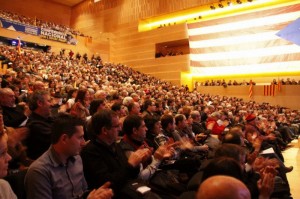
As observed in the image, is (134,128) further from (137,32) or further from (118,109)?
(137,32)

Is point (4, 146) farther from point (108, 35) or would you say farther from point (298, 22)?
point (108, 35)

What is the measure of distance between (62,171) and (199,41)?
1863 cm

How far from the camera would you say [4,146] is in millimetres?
1426

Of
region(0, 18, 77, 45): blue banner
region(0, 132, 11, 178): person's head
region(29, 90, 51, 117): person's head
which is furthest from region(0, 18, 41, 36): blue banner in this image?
region(0, 132, 11, 178): person's head

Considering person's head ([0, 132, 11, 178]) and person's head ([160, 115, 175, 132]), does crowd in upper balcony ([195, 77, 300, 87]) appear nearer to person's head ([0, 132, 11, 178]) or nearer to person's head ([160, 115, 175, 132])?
person's head ([160, 115, 175, 132])

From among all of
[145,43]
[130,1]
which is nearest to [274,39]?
[145,43]

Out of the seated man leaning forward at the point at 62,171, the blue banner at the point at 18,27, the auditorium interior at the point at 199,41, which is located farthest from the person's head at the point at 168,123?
the blue banner at the point at 18,27

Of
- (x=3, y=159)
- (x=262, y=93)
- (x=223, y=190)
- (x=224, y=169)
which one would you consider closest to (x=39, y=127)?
(x=3, y=159)

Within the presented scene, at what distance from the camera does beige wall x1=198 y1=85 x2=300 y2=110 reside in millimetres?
15695

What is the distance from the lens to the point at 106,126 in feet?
7.34

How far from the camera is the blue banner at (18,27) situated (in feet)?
57.3

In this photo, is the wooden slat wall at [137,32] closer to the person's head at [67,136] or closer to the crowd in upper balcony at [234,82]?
the crowd in upper balcony at [234,82]

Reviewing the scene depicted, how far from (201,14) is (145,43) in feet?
16.1

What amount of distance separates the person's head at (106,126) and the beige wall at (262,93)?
51.1 ft
